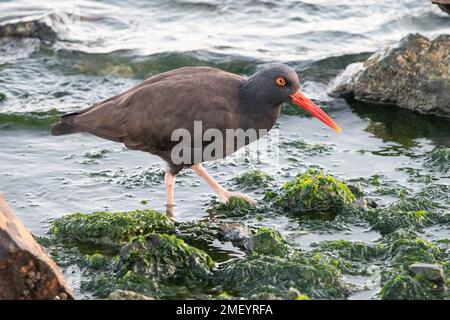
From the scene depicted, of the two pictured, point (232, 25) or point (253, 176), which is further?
point (232, 25)

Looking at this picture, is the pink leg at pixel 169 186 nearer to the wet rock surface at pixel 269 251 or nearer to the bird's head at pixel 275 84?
the wet rock surface at pixel 269 251

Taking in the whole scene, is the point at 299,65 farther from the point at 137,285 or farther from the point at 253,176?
the point at 137,285

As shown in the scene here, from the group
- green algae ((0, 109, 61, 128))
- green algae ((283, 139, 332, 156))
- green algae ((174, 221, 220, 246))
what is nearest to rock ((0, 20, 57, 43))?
green algae ((0, 109, 61, 128))

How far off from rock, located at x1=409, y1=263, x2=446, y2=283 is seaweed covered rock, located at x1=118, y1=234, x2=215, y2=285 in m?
1.28

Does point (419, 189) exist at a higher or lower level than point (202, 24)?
lower

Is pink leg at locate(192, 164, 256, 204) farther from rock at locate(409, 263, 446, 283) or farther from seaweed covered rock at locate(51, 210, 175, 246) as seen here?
rock at locate(409, 263, 446, 283)

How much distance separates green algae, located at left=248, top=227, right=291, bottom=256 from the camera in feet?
18.1

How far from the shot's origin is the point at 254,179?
22.8 ft

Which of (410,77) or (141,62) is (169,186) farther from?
(141,62)

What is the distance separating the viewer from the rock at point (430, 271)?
4.87 m

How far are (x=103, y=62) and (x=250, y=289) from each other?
542 centimetres

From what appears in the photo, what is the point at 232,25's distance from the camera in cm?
1106

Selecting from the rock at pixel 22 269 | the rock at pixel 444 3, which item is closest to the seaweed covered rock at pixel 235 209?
the rock at pixel 22 269

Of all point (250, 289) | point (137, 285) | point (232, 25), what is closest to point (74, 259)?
point (137, 285)
